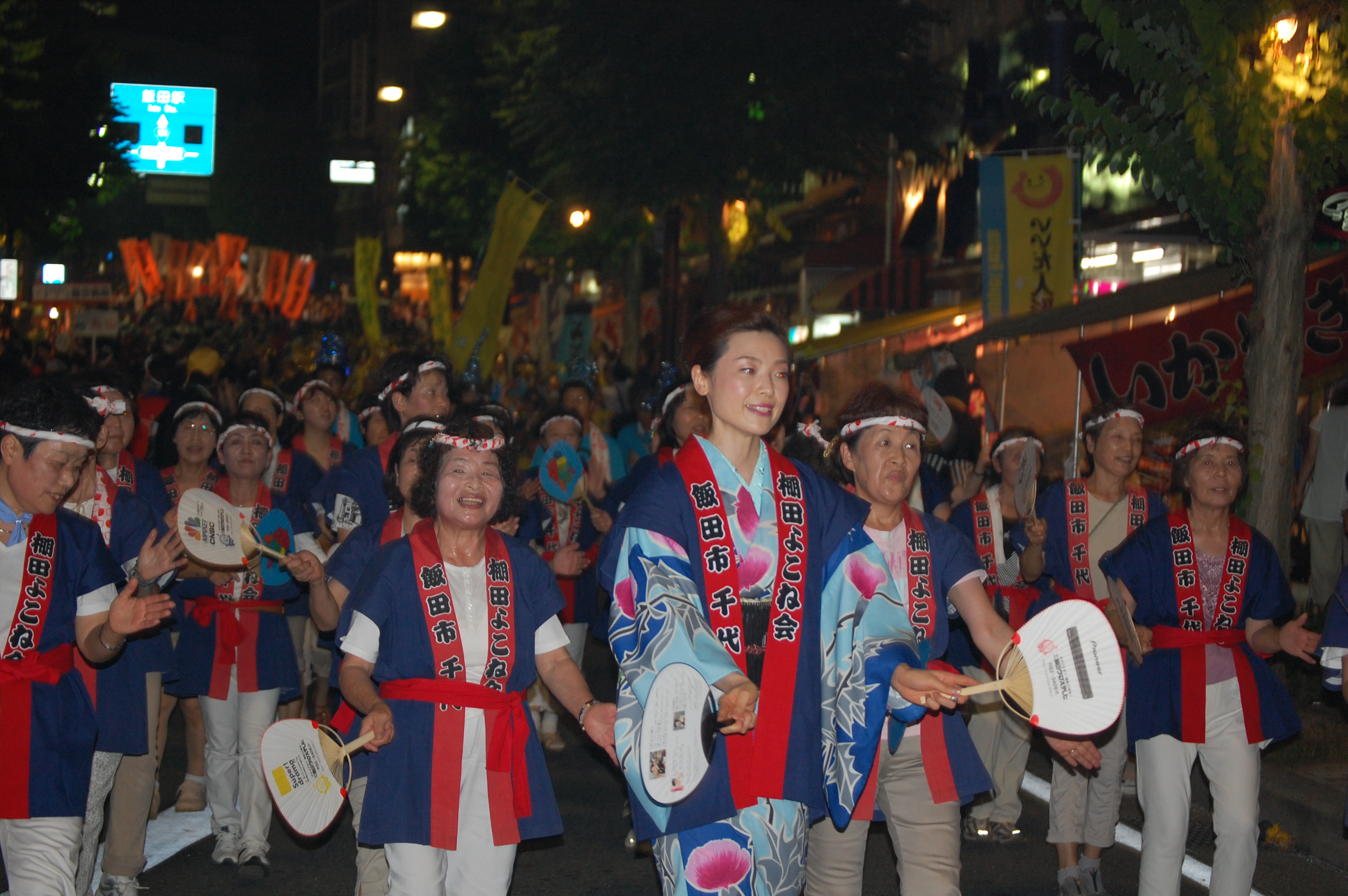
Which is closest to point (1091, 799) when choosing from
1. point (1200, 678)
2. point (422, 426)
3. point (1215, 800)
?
point (1215, 800)

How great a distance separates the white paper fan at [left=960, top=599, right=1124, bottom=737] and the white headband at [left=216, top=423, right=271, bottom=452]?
13.4 ft

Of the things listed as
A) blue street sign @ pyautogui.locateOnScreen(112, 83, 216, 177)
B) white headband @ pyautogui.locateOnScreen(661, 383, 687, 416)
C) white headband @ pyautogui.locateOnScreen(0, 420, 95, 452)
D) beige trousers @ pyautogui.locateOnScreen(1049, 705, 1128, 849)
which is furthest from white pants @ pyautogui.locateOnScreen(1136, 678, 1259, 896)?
blue street sign @ pyautogui.locateOnScreen(112, 83, 216, 177)

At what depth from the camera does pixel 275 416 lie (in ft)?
27.7

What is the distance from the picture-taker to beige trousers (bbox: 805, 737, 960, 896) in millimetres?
4078

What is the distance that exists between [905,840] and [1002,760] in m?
2.39

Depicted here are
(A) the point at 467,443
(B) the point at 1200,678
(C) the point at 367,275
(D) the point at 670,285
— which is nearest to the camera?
(A) the point at 467,443

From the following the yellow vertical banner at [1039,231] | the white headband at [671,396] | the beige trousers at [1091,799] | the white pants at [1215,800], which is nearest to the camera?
the white pants at [1215,800]

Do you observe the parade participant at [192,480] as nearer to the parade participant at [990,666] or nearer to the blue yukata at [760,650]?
the parade participant at [990,666]

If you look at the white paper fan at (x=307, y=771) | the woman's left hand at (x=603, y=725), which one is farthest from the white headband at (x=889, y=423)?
the white paper fan at (x=307, y=771)

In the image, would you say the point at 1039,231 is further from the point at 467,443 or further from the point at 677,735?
the point at 677,735

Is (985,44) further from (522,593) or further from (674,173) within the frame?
(522,593)

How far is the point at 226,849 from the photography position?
5.72 metres

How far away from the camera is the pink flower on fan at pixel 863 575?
11.2ft

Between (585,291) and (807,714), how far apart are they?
4533 centimetres
